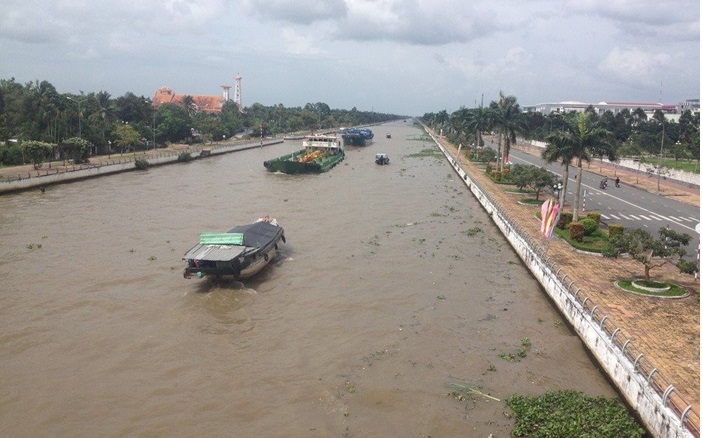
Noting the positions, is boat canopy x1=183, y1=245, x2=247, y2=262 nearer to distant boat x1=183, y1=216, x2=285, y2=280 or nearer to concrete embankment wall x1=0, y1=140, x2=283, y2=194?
distant boat x1=183, y1=216, x2=285, y2=280

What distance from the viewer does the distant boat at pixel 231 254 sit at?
781 inches

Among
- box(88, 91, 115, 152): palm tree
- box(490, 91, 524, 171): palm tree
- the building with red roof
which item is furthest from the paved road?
the building with red roof

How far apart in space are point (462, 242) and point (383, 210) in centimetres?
954

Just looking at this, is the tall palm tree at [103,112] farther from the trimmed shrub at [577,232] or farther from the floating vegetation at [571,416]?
the floating vegetation at [571,416]

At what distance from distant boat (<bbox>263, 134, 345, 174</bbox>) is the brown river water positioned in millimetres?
25395

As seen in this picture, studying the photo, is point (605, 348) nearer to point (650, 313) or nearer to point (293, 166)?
point (650, 313)

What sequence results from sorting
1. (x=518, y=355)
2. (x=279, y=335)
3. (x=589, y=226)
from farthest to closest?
(x=589, y=226)
(x=279, y=335)
(x=518, y=355)

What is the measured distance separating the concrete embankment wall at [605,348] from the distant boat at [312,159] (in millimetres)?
34971

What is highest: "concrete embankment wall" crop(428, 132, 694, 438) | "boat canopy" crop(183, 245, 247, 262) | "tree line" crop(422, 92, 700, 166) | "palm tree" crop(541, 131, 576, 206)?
"tree line" crop(422, 92, 700, 166)

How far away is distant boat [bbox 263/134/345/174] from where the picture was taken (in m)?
57.7

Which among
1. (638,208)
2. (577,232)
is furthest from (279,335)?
(638,208)

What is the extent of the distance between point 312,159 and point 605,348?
2040 inches

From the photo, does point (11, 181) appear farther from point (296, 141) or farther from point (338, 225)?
point (296, 141)

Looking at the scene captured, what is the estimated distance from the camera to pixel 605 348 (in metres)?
14.6
